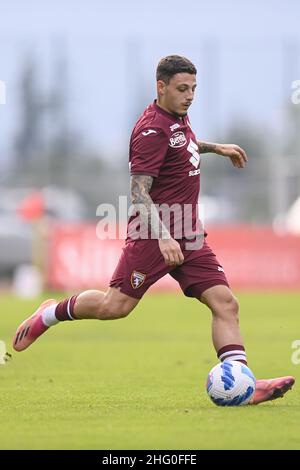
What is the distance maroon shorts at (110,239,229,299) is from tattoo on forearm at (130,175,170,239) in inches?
10.8

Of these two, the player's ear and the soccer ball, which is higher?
the player's ear

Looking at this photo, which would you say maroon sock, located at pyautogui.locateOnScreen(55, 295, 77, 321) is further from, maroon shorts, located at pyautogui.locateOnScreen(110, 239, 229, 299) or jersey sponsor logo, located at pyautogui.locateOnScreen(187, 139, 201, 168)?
jersey sponsor logo, located at pyautogui.locateOnScreen(187, 139, 201, 168)

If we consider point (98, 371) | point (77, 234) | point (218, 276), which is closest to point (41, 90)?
point (77, 234)

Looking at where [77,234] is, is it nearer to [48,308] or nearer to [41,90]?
[41,90]

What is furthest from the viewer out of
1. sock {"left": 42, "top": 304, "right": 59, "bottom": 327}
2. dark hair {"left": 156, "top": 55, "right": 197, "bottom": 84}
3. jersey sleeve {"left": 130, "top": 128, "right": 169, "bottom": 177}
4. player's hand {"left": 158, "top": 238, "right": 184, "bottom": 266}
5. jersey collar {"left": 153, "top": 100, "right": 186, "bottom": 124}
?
sock {"left": 42, "top": 304, "right": 59, "bottom": 327}

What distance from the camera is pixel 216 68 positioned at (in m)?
43.7

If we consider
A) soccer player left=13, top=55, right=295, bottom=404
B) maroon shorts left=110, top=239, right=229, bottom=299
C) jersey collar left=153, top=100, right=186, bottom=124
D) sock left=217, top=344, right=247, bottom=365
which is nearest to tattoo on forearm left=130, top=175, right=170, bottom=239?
soccer player left=13, top=55, right=295, bottom=404

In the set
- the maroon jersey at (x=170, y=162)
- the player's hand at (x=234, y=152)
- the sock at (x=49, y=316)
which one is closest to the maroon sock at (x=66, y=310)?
the sock at (x=49, y=316)

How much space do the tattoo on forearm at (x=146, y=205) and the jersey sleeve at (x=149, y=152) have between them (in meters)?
0.06

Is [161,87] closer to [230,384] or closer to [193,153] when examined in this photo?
[193,153]

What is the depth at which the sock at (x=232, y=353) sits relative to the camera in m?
9.46

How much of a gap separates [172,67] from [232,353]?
2.21m

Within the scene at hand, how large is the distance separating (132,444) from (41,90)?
36844 mm

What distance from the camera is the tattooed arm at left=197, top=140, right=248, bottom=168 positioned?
406 inches
